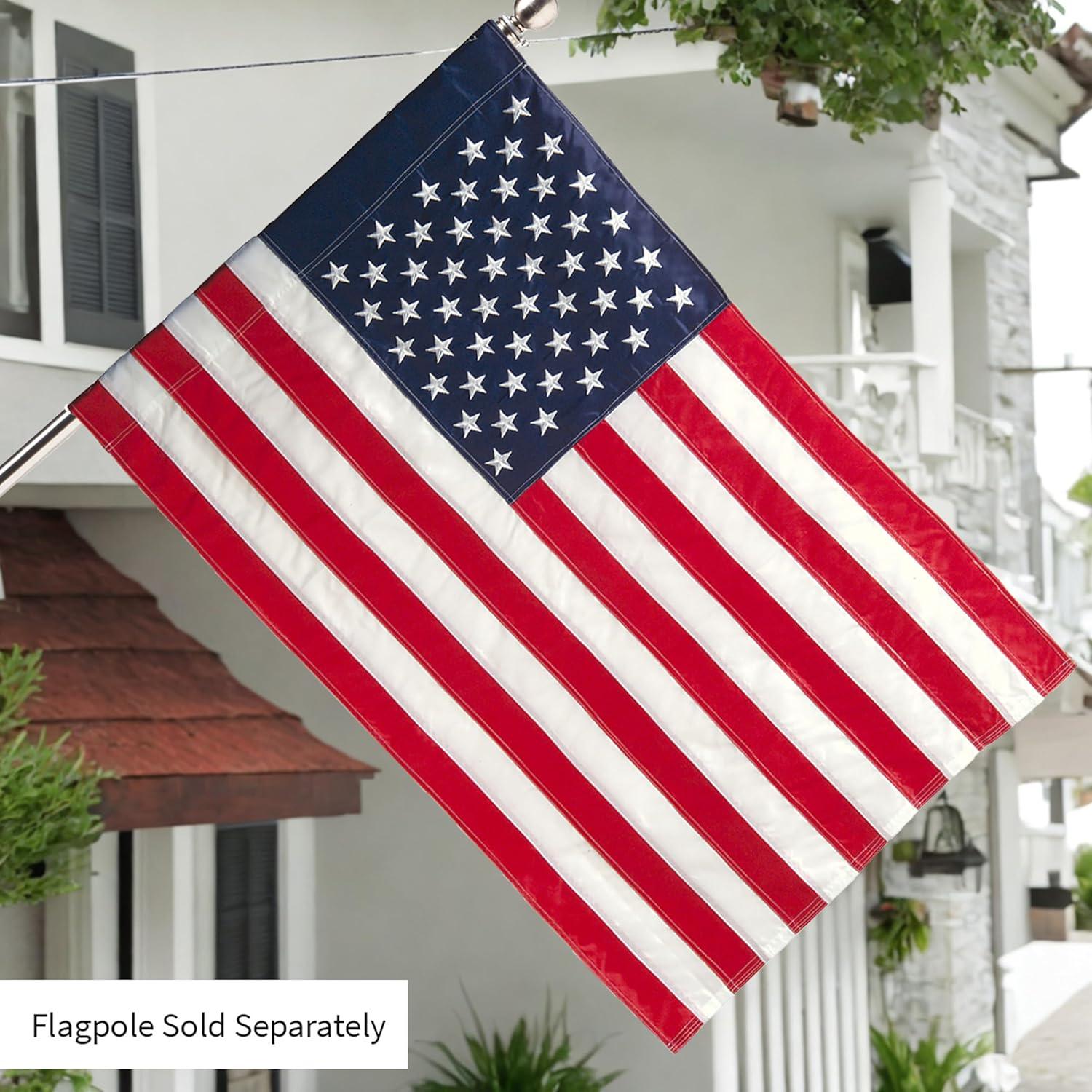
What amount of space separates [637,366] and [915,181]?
6.97 m

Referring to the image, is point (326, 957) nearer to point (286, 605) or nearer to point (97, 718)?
point (97, 718)

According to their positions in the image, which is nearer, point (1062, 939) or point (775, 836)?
point (775, 836)

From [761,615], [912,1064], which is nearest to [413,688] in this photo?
[761,615]

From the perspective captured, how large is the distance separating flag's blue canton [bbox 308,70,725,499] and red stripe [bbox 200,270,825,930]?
0.16m

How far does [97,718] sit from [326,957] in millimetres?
3329

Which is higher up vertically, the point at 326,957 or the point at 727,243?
the point at 727,243

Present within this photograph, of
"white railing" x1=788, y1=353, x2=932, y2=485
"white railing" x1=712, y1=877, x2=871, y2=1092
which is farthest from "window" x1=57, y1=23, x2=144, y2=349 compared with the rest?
"white railing" x1=712, y1=877, x2=871, y2=1092

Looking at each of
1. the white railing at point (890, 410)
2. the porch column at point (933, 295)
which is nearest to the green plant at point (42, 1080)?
the white railing at point (890, 410)

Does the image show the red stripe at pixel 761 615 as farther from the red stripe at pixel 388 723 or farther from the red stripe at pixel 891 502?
the red stripe at pixel 388 723

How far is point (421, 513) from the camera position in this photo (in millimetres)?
4137

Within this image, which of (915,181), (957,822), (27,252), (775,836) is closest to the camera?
(775,836)

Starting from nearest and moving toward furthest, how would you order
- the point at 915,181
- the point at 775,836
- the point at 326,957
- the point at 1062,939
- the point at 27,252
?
the point at 775,836 → the point at 27,252 → the point at 326,957 → the point at 915,181 → the point at 1062,939

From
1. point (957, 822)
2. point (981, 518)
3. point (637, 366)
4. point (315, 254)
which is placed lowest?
point (957, 822)

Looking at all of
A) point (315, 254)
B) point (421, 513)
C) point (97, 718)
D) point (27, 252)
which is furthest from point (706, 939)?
point (27, 252)
